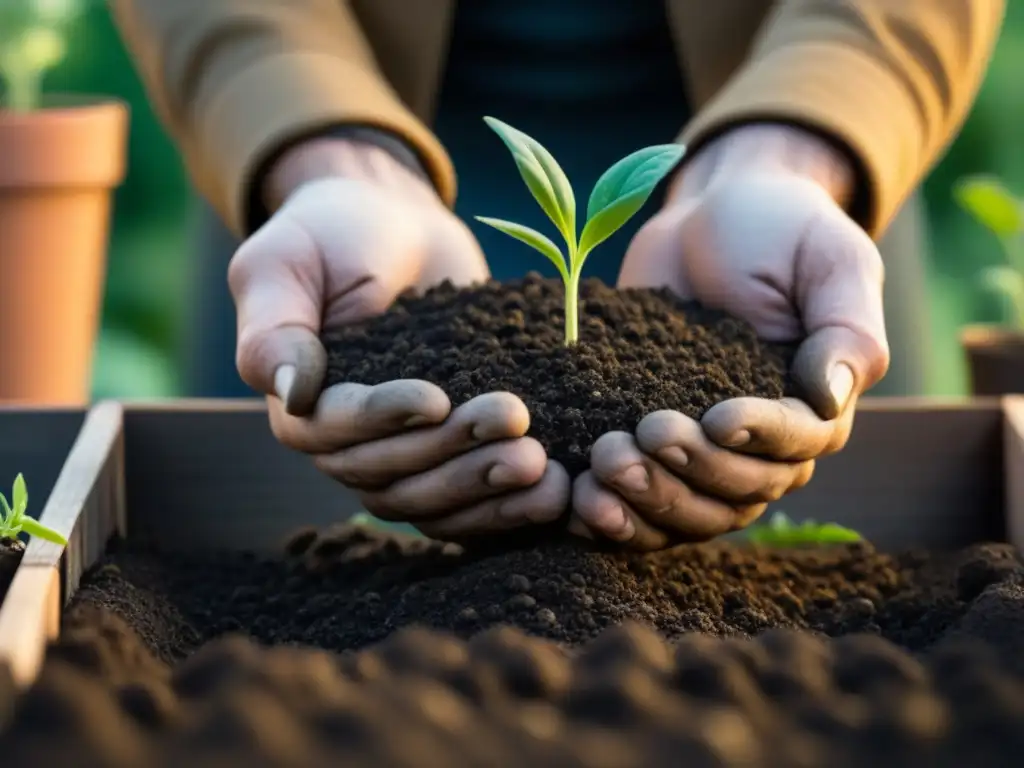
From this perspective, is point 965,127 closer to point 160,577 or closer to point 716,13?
point 716,13

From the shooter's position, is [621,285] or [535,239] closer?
[535,239]

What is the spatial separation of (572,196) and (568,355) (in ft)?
0.39

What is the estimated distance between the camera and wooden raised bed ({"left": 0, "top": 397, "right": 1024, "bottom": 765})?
1.24 m

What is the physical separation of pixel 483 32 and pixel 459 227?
0.54 m

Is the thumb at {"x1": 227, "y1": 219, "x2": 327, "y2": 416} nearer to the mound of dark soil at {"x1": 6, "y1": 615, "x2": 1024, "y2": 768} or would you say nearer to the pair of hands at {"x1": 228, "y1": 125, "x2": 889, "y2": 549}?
the pair of hands at {"x1": 228, "y1": 125, "x2": 889, "y2": 549}

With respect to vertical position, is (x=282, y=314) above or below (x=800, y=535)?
above

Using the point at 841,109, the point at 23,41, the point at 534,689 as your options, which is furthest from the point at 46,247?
the point at 534,689

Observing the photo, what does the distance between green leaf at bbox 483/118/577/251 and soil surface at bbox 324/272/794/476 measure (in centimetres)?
7

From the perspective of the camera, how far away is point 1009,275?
233cm

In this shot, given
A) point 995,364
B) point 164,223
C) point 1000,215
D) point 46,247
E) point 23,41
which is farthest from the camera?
point 164,223

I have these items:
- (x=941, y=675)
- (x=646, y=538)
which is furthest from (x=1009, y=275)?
(x=941, y=675)

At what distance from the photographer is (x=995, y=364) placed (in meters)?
1.78

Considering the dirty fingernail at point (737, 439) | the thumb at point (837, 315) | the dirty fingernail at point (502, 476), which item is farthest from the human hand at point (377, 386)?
the thumb at point (837, 315)

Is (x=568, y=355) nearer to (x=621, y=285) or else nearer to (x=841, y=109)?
(x=621, y=285)
